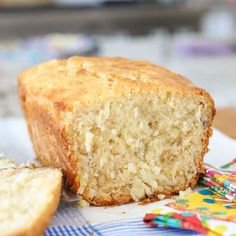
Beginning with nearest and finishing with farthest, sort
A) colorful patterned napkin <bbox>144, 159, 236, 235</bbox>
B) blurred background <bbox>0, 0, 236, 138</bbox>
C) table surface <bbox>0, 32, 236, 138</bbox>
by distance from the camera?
colorful patterned napkin <bbox>144, 159, 236, 235</bbox>, table surface <bbox>0, 32, 236, 138</bbox>, blurred background <bbox>0, 0, 236, 138</bbox>

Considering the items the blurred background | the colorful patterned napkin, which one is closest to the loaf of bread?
the colorful patterned napkin

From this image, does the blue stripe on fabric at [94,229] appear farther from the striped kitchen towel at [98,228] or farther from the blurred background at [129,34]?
the blurred background at [129,34]

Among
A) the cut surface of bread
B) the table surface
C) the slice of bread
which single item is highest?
the cut surface of bread

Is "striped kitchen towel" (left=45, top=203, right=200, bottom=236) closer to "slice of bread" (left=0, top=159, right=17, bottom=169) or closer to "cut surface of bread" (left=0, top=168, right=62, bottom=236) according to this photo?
"cut surface of bread" (left=0, top=168, right=62, bottom=236)

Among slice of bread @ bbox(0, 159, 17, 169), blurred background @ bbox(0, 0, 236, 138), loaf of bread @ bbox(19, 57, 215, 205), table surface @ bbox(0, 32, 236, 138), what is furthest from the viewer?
blurred background @ bbox(0, 0, 236, 138)

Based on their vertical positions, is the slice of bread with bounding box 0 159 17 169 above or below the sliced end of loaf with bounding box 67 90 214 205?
below

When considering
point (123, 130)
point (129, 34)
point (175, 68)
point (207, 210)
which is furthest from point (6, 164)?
point (129, 34)

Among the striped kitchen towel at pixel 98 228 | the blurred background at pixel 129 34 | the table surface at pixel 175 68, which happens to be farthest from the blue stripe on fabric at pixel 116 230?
the blurred background at pixel 129 34

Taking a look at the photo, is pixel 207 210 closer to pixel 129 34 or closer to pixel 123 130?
pixel 123 130
